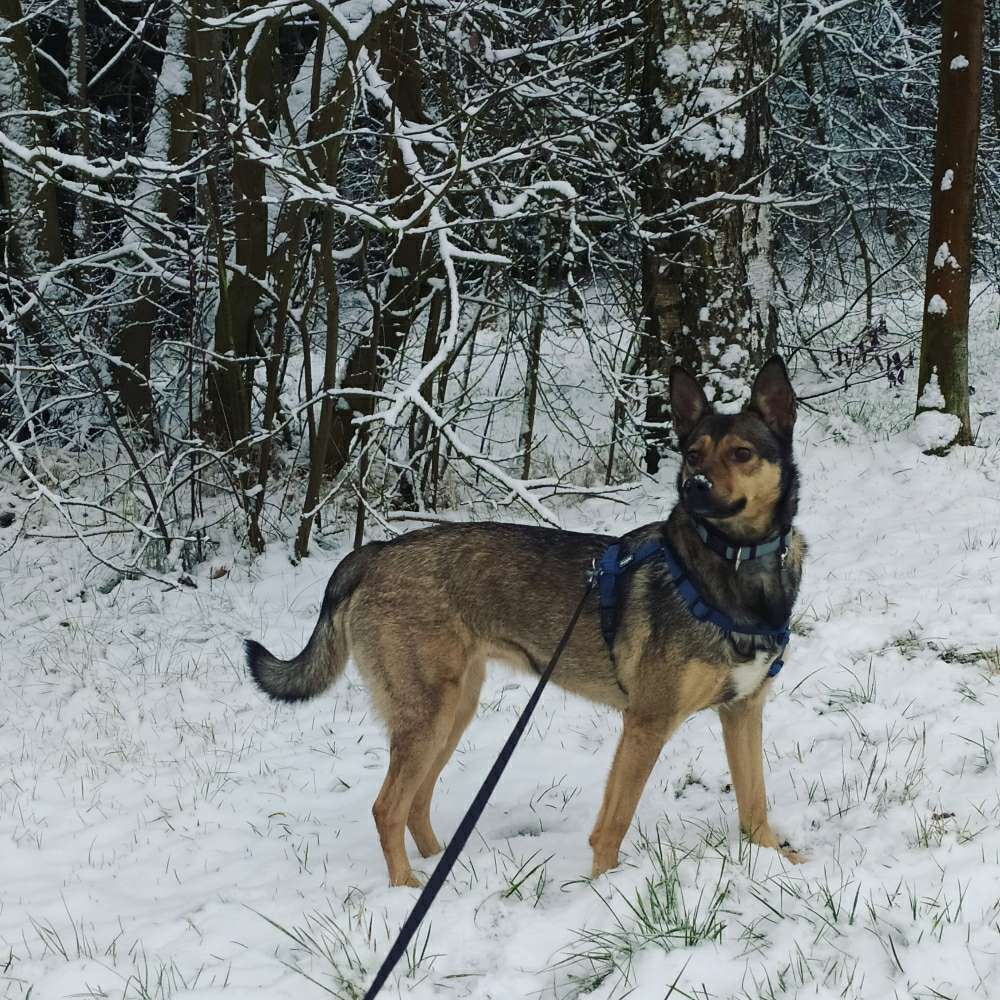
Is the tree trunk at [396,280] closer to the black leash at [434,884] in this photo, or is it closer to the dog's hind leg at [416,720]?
the dog's hind leg at [416,720]

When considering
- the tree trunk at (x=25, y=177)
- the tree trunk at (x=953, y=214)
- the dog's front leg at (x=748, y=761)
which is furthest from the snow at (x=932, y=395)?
the tree trunk at (x=25, y=177)

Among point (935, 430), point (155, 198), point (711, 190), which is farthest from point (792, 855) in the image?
point (155, 198)

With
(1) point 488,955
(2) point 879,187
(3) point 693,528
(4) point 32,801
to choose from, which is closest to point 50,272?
(4) point 32,801

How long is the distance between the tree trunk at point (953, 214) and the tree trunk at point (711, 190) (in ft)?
4.90

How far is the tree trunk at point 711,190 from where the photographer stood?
7406 millimetres

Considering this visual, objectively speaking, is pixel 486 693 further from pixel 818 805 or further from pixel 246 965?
pixel 246 965

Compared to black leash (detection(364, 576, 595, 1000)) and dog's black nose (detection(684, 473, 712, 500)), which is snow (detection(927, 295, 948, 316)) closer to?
dog's black nose (detection(684, 473, 712, 500))

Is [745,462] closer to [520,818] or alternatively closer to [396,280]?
[520,818]

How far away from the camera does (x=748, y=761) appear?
148 inches

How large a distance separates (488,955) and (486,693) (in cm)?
→ 265

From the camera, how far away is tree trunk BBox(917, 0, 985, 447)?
25.8 feet

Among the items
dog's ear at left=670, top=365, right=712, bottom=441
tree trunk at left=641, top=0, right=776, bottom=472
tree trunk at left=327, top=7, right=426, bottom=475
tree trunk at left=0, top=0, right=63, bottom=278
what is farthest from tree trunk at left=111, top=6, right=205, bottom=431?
dog's ear at left=670, top=365, right=712, bottom=441

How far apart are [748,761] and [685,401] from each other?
1.39 m

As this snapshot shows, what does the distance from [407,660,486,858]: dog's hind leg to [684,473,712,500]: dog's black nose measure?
125 cm
